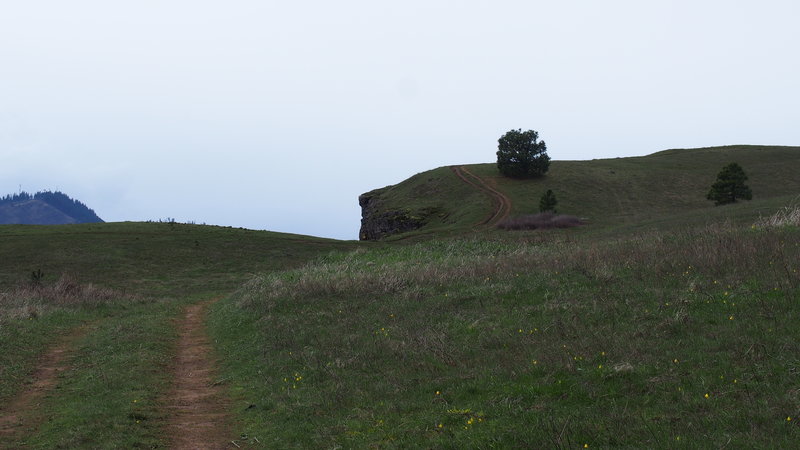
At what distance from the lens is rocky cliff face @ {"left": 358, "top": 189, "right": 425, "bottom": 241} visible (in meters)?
73.3

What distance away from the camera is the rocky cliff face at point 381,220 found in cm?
7331

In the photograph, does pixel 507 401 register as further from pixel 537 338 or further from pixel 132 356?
pixel 132 356

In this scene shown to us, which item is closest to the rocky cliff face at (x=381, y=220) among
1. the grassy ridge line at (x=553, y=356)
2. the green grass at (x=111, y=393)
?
the green grass at (x=111, y=393)

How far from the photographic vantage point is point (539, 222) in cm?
5481

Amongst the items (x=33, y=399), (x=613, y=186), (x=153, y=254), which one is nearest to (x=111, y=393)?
(x=33, y=399)

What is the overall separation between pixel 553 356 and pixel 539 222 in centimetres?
4618

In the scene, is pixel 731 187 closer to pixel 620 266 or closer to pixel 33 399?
pixel 620 266

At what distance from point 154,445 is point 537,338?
7226 millimetres

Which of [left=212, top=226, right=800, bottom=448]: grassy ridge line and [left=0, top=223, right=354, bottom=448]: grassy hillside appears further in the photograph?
[left=0, top=223, right=354, bottom=448]: grassy hillside

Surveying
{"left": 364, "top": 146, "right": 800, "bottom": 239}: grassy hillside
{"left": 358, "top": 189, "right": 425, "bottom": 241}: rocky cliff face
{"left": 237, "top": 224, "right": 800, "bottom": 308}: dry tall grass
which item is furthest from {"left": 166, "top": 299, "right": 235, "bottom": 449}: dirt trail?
{"left": 358, "top": 189, "right": 425, "bottom": 241}: rocky cliff face

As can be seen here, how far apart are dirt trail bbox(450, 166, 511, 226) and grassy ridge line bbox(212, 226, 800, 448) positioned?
134ft

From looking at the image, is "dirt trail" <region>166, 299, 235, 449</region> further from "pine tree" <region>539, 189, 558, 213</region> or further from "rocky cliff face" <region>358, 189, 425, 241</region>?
"rocky cliff face" <region>358, 189, 425, 241</region>

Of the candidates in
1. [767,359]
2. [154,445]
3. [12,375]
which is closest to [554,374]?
[767,359]

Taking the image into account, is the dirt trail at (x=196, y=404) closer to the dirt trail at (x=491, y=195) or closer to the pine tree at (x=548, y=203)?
the dirt trail at (x=491, y=195)
